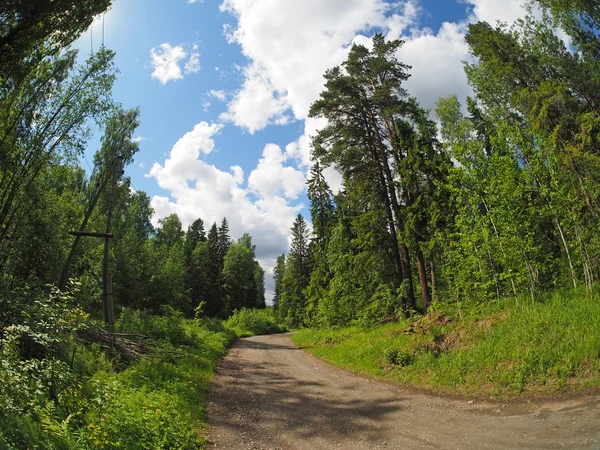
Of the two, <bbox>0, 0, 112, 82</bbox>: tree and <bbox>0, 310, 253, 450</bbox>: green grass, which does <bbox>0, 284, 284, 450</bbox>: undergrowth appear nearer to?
<bbox>0, 310, 253, 450</bbox>: green grass

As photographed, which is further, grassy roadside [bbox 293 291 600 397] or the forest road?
grassy roadside [bbox 293 291 600 397]

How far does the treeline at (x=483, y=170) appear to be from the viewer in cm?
1142

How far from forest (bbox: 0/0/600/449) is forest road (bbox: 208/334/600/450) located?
3.43 ft

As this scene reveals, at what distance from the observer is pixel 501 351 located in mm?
9250

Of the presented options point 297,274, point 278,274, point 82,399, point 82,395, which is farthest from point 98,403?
point 278,274

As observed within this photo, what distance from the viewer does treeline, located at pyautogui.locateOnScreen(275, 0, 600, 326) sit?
11.4 m

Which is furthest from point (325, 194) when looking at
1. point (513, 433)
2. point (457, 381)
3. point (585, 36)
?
point (513, 433)

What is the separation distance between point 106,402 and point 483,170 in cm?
1274

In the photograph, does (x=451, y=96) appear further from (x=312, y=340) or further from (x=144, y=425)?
(x=144, y=425)

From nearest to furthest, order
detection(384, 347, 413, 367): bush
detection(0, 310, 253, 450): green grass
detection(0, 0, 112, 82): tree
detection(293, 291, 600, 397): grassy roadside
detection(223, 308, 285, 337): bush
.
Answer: detection(0, 310, 253, 450): green grass → detection(0, 0, 112, 82): tree → detection(293, 291, 600, 397): grassy roadside → detection(384, 347, 413, 367): bush → detection(223, 308, 285, 337): bush

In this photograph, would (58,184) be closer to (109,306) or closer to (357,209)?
(109,306)

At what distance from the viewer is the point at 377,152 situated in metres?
18.4

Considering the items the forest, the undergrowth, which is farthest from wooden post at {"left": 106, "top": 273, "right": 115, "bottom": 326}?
the undergrowth

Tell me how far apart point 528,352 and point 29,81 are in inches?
690
